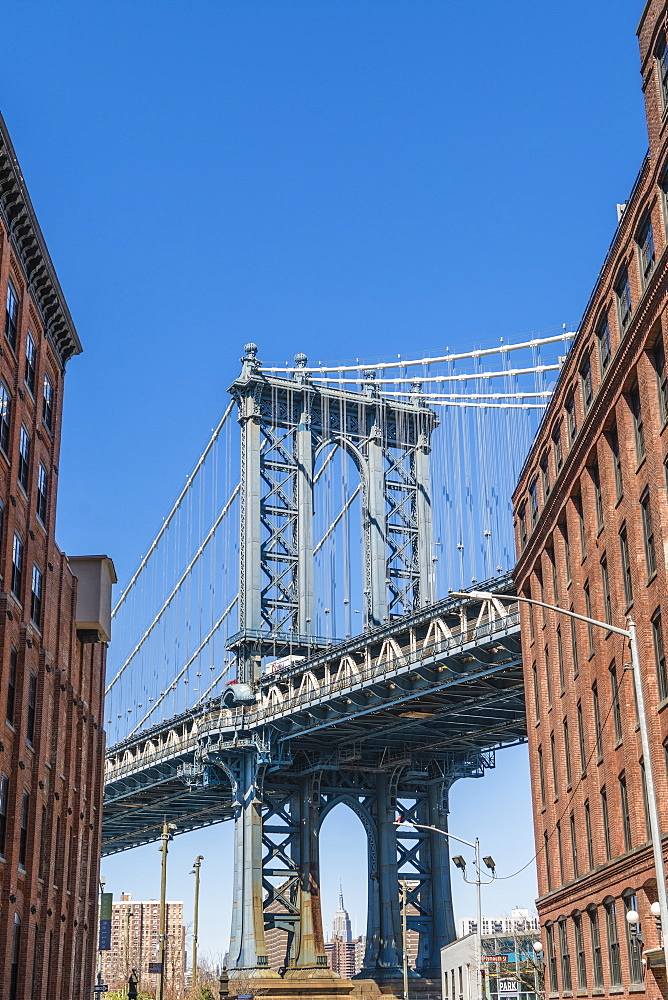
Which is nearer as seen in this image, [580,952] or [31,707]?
[580,952]

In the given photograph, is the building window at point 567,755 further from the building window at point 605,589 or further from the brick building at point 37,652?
the brick building at point 37,652

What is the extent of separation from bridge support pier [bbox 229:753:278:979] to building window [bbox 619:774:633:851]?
49.3m

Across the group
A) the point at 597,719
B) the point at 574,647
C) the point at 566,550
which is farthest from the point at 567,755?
the point at 566,550

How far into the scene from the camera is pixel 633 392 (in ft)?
112

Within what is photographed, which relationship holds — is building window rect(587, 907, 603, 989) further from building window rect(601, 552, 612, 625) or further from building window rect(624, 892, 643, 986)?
building window rect(601, 552, 612, 625)

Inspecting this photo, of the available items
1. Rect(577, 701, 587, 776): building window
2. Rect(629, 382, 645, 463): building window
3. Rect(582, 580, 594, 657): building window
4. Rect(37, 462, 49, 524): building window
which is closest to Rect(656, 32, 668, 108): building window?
Rect(629, 382, 645, 463): building window

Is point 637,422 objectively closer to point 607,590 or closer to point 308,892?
point 607,590

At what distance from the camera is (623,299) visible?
35.5 metres

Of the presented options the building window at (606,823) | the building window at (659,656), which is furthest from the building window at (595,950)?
the building window at (659,656)

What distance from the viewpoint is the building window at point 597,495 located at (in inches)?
1515

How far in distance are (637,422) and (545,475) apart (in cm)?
1348

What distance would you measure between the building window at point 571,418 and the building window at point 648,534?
9.52m

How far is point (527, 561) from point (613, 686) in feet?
46.9

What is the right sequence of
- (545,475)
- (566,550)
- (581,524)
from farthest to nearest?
(545,475)
(566,550)
(581,524)
